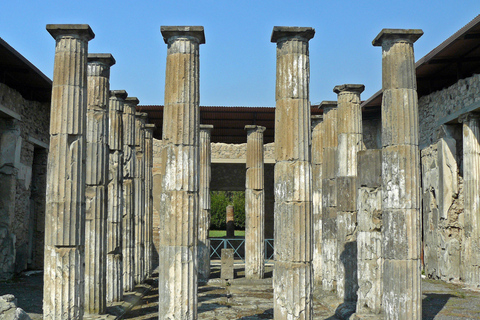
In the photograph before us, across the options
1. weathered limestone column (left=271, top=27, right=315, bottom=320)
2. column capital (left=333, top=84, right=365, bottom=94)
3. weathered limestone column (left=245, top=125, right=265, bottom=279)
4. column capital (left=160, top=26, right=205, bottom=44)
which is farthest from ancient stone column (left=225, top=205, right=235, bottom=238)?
column capital (left=160, top=26, right=205, bottom=44)

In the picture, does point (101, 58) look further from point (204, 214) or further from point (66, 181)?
point (204, 214)

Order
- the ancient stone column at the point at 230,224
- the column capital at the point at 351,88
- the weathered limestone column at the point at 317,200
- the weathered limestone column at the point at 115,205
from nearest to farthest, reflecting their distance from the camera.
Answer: the weathered limestone column at the point at 115,205
the column capital at the point at 351,88
the weathered limestone column at the point at 317,200
the ancient stone column at the point at 230,224

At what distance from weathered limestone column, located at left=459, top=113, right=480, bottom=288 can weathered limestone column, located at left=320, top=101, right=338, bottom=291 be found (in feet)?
11.7

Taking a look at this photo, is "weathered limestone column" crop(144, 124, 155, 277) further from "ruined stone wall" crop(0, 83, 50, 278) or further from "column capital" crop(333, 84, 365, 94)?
"column capital" crop(333, 84, 365, 94)

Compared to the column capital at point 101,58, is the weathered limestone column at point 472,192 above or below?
below

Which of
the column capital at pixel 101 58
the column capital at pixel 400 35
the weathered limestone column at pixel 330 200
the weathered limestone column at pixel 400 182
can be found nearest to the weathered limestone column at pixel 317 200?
the weathered limestone column at pixel 330 200

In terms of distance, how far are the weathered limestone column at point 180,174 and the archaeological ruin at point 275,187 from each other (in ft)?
0.07

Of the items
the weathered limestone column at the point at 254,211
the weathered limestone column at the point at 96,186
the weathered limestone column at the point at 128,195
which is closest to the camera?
the weathered limestone column at the point at 96,186

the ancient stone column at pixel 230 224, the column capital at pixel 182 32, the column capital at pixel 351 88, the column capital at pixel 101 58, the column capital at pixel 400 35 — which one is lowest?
the ancient stone column at pixel 230 224

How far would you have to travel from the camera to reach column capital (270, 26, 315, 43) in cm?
844

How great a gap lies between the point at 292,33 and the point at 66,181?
174 inches

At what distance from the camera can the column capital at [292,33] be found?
844 cm

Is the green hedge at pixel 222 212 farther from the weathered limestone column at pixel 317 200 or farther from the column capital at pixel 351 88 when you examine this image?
the column capital at pixel 351 88

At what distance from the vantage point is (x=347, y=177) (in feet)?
37.3
